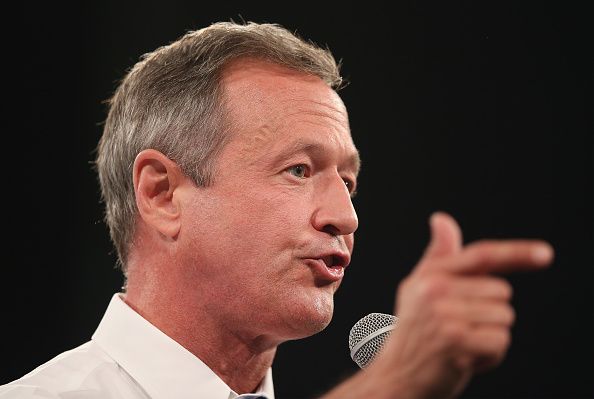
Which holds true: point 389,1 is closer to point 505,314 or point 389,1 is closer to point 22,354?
point 22,354

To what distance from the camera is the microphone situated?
4.70 ft

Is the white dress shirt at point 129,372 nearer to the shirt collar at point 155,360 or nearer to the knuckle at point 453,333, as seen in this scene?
the shirt collar at point 155,360

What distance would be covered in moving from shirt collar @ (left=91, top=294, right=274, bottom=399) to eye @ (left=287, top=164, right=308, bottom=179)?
423 millimetres

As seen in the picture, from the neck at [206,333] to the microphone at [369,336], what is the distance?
0.80 feet

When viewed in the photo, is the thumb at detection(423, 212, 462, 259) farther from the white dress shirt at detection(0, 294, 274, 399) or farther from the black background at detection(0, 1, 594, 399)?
the black background at detection(0, 1, 594, 399)

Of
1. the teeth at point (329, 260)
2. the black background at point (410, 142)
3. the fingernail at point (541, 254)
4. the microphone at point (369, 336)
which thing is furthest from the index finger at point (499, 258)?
the black background at point (410, 142)

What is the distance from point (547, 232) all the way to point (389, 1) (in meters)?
1.28

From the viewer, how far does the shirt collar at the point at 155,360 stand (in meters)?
1.54

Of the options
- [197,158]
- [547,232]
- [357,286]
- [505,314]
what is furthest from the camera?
[547,232]

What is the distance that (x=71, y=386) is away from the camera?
1.52m

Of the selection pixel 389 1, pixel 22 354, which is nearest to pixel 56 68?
pixel 22 354

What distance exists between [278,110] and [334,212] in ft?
0.85

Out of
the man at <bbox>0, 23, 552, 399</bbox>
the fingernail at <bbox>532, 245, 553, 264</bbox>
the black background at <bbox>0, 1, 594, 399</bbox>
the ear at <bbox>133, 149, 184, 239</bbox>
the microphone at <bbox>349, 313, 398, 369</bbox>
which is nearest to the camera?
the fingernail at <bbox>532, 245, 553, 264</bbox>

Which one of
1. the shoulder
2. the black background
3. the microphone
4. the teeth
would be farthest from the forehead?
the black background
